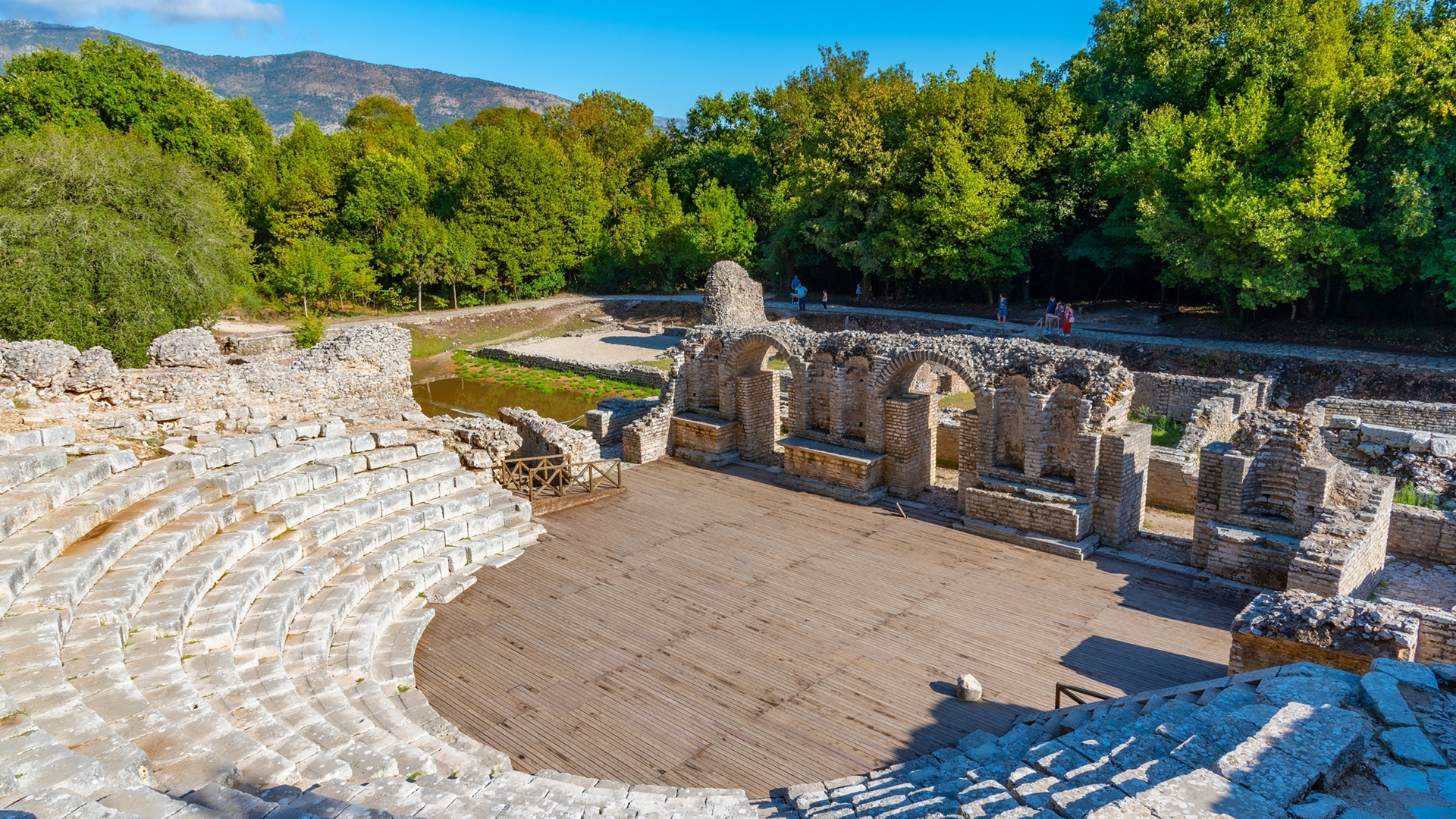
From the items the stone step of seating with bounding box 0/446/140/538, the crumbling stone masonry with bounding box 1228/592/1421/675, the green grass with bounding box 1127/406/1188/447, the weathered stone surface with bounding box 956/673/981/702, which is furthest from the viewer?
the green grass with bounding box 1127/406/1188/447

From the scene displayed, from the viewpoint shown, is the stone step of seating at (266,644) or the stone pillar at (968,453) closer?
the stone step of seating at (266,644)

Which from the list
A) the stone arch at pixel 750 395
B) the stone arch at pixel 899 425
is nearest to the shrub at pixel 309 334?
the stone arch at pixel 750 395

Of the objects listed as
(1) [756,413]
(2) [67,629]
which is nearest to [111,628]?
(2) [67,629]

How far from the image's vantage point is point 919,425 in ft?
45.5

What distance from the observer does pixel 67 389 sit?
12.8 metres

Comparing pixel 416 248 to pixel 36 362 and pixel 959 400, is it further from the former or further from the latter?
pixel 959 400

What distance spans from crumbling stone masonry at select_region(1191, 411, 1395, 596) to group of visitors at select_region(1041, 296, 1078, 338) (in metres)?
13.3

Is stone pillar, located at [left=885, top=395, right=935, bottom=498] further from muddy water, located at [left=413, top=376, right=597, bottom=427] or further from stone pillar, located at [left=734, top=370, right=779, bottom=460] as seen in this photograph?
muddy water, located at [left=413, top=376, right=597, bottom=427]

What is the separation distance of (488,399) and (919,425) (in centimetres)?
1658

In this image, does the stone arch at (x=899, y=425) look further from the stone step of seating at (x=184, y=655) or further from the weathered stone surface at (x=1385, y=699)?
the stone step of seating at (x=184, y=655)

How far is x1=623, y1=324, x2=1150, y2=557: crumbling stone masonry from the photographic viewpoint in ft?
38.2

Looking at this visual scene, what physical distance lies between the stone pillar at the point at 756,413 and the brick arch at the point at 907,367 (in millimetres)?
2561

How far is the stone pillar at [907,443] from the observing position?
44.7 ft

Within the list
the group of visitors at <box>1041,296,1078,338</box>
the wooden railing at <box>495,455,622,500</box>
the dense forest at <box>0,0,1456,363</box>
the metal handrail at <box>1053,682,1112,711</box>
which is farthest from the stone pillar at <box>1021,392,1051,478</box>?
the group of visitors at <box>1041,296,1078,338</box>
